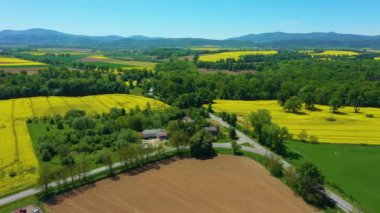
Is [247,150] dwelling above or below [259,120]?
below

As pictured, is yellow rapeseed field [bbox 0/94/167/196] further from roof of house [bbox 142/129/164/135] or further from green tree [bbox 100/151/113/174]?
roof of house [bbox 142/129/164/135]

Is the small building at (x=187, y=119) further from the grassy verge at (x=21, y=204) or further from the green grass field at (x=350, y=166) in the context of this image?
the grassy verge at (x=21, y=204)

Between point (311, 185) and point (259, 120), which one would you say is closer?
point (311, 185)

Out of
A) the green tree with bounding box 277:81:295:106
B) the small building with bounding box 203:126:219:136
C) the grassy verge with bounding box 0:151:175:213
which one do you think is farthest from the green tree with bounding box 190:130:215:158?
the green tree with bounding box 277:81:295:106

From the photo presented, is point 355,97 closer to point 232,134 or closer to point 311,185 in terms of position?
point 232,134

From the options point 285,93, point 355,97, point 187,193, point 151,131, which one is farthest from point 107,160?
point 355,97

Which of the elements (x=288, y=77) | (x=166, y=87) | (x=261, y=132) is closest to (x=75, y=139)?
(x=261, y=132)
